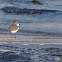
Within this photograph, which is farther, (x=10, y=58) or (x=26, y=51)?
(x=26, y=51)

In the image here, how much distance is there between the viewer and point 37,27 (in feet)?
57.4

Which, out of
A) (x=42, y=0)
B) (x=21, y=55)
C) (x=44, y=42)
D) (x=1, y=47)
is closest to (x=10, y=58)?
(x=21, y=55)

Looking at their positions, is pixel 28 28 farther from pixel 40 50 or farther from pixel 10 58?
pixel 10 58

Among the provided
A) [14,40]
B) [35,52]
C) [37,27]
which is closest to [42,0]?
[37,27]

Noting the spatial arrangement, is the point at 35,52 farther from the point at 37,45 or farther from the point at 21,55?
the point at 37,45

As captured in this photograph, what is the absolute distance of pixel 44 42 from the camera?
40.3ft

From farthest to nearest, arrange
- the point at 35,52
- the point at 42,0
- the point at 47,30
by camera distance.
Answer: the point at 42,0, the point at 47,30, the point at 35,52

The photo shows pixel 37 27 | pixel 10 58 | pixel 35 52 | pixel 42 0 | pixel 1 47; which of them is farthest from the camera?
pixel 42 0

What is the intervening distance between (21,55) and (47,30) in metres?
7.11

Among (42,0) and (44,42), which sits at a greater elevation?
(44,42)

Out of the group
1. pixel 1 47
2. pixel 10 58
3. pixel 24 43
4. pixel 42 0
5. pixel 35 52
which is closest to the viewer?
pixel 10 58

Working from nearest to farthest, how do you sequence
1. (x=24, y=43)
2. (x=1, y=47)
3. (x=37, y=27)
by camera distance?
(x=1, y=47) → (x=24, y=43) → (x=37, y=27)

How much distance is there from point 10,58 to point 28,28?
26.7 ft

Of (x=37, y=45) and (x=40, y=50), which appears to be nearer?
(x=40, y=50)
